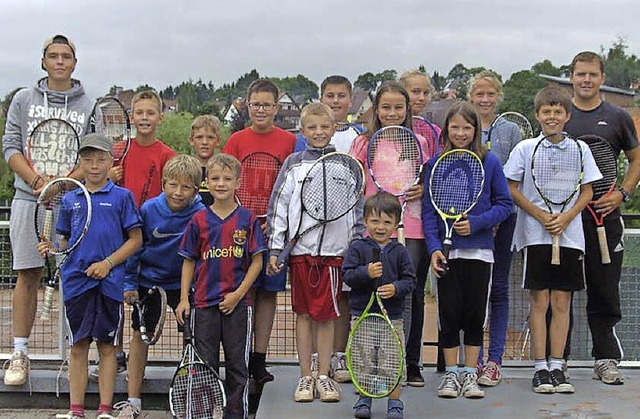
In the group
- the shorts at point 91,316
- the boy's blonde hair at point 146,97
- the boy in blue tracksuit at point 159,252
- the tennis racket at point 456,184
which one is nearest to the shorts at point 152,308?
the boy in blue tracksuit at point 159,252

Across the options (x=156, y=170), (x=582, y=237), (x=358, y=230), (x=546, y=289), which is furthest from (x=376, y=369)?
(x=156, y=170)

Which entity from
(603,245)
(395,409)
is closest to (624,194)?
(603,245)

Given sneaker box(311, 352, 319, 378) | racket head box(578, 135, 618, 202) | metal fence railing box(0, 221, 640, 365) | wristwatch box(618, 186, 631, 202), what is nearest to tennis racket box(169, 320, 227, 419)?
sneaker box(311, 352, 319, 378)

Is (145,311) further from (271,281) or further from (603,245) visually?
(603,245)

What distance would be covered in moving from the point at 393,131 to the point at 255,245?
4.01 ft

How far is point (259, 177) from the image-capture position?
5.47 m

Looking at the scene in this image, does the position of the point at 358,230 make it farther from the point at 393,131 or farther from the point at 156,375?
the point at 156,375

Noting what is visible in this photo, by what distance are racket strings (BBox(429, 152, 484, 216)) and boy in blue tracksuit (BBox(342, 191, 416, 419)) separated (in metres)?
0.42

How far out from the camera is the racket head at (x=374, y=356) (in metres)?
4.70

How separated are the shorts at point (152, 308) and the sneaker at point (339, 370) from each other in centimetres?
119

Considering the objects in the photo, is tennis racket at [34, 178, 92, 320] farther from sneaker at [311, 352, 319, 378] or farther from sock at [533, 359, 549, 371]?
sock at [533, 359, 549, 371]

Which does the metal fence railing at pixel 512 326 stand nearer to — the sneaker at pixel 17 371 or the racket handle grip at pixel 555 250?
the sneaker at pixel 17 371

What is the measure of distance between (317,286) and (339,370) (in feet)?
2.55

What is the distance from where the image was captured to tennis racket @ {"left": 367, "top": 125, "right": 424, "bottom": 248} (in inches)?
207
